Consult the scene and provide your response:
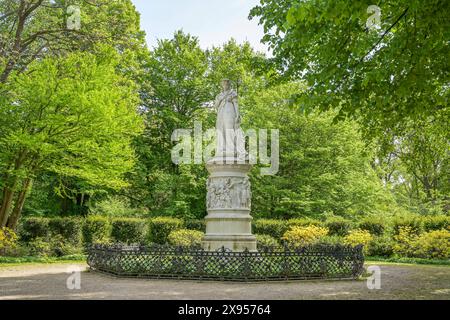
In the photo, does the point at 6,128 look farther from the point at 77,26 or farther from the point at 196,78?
the point at 196,78

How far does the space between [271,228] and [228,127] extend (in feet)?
41.7

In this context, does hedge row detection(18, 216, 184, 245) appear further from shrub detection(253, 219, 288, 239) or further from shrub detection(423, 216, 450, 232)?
shrub detection(423, 216, 450, 232)

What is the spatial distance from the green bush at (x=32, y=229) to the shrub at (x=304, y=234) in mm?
12616

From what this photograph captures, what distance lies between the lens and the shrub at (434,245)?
21672mm

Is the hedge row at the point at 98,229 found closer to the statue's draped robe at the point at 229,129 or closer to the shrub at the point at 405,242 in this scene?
the statue's draped robe at the point at 229,129

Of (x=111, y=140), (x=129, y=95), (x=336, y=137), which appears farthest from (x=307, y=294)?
(x=336, y=137)

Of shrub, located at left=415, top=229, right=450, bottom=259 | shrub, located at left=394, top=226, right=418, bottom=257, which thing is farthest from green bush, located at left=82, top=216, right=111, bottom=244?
shrub, located at left=415, top=229, right=450, bottom=259

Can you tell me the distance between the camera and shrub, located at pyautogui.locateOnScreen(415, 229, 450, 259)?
21.7 meters

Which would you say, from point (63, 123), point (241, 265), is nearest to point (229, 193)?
point (241, 265)

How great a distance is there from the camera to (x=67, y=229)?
2403 centimetres

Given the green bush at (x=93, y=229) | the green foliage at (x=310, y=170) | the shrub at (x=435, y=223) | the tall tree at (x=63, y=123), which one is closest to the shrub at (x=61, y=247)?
the green bush at (x=93, y=229)

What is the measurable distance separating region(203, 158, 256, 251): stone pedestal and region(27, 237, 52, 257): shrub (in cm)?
1107

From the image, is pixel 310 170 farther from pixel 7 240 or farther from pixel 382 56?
pixel 382 56

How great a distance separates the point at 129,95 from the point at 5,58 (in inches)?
352
